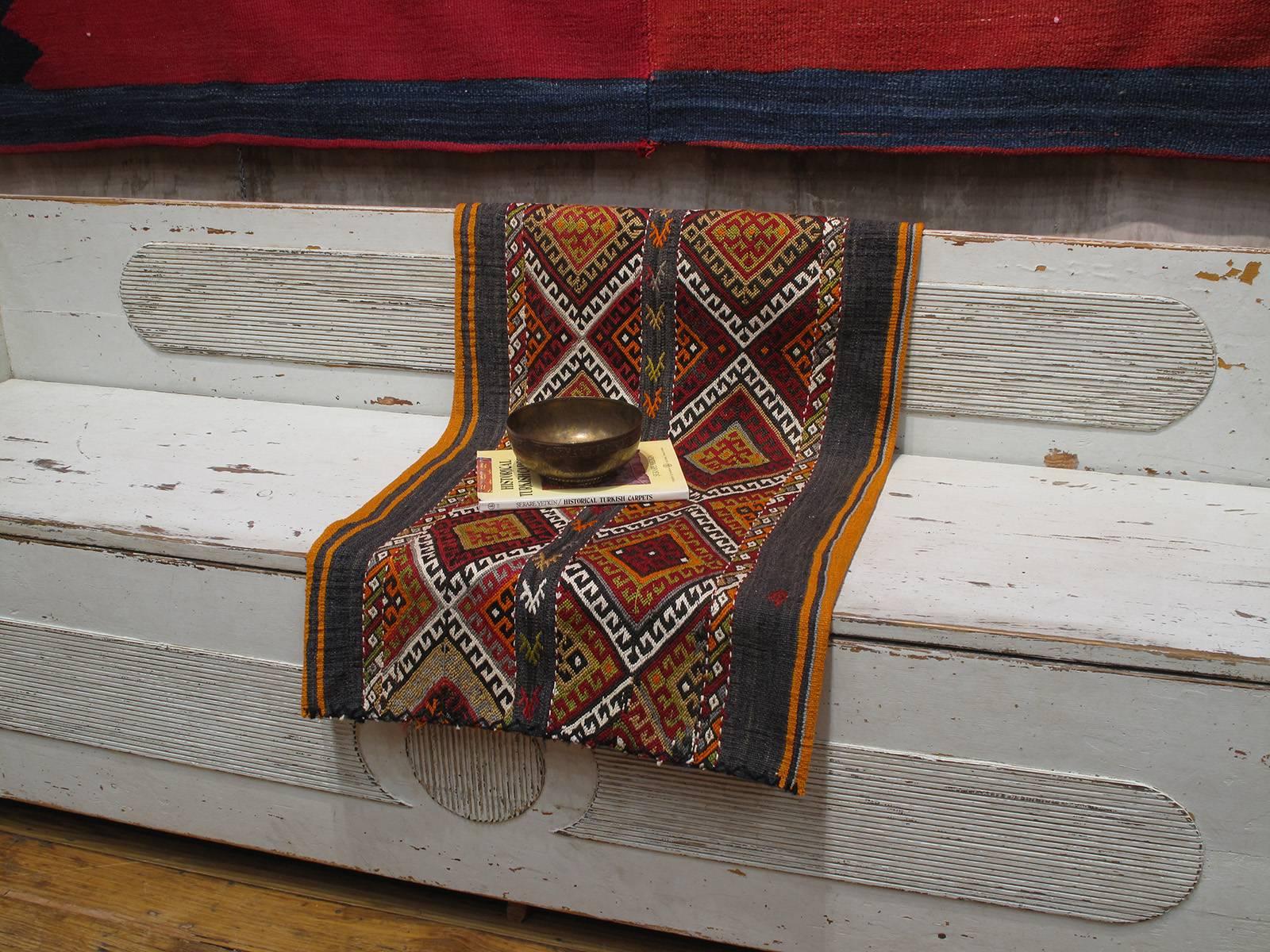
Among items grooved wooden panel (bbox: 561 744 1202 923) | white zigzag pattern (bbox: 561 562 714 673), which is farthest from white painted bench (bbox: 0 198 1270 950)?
white zigzag pattern (bbox: 561 562 714 673)

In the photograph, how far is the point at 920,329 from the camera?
152 cm

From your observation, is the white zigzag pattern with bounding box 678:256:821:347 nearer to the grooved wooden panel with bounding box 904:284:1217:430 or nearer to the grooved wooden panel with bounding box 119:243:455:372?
the grooved wooden panel with bounding box 904:284:1217:430

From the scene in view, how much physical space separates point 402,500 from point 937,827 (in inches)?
28.9

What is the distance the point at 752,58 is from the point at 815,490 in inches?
23.7

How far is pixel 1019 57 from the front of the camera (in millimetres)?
1465

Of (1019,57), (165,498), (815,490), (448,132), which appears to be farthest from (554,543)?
(1019,57)

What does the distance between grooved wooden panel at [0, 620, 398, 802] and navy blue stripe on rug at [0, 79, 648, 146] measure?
84 cm

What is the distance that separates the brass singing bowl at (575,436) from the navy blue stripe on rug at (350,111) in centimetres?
42

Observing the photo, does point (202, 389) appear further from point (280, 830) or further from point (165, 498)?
point (280, 830)

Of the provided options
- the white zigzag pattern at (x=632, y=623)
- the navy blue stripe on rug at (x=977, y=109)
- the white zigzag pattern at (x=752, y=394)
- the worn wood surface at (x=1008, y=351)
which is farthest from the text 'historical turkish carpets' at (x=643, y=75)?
the white zigzag pattern at (x=632, y=623)

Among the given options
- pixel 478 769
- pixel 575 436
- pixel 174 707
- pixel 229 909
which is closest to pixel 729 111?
pixel 575 436

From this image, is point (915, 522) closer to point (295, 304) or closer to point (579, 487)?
point (579, 487)

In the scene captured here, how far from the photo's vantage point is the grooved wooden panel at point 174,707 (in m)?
1.39

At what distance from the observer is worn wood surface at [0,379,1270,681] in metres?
1.14
